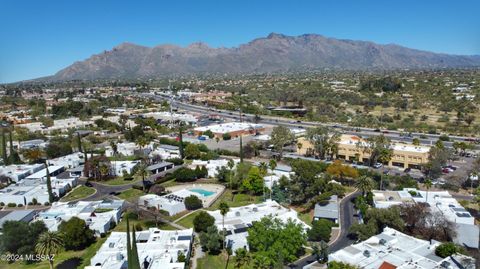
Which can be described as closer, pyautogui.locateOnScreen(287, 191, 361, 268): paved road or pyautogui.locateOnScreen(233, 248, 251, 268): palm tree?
pyautogui.locateOnScreen(233, 248, 251, 268): palm tree

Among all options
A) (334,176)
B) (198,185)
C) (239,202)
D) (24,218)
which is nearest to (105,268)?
(24,218)

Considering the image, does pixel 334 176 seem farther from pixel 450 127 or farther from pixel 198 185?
pixel 450 127

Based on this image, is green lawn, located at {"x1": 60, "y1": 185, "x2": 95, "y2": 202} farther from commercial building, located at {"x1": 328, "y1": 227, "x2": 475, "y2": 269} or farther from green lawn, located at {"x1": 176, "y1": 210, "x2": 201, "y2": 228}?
commercial building, located at {"x1": 328, "y1": 227, "x2": 475, "y2": 269}

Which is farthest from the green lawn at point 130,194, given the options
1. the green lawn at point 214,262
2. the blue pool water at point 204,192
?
the green lawn at point 214,262

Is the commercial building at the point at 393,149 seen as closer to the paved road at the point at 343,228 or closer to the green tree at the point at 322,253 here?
the paved road at the point at 343,228

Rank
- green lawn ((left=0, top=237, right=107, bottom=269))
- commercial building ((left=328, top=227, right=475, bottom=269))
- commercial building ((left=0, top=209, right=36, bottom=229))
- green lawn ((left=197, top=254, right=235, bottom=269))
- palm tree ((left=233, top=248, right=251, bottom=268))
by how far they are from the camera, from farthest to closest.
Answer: commercial building ((left=0, top=209, right=36, bottom=229))
green lawn ((left=0, top=237, right=107, bottom=269))
green lawn ((left=197, top=254, right=235, bottom=269))
palm tree ((left=233, top=248, right=251, bottom=268))
commercial building ((left=328, top=227, right=475, bottom=269))

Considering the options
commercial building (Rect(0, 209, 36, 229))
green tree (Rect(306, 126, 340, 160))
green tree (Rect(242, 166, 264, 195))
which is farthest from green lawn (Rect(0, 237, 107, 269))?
green tree (Rect(306, 126, 340, 160))

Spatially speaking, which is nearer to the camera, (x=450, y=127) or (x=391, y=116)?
→ (x=450, y=127)
